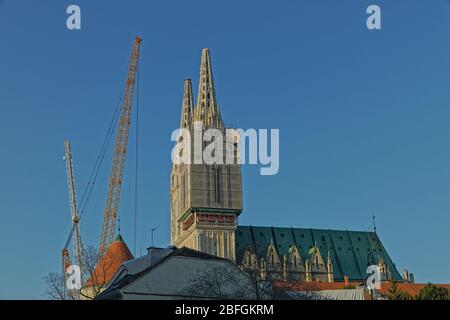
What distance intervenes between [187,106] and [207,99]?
548 inches

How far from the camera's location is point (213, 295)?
1783 inches

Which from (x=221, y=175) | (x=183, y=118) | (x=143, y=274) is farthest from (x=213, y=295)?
(x=183, y=118)

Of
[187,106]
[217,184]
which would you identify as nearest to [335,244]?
[217,184]

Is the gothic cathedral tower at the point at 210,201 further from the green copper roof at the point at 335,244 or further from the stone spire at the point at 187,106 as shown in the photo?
the stone spire at the point at 187,106

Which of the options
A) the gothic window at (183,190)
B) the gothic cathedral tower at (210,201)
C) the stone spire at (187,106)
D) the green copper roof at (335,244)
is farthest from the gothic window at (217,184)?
the stone spire at (187,106)

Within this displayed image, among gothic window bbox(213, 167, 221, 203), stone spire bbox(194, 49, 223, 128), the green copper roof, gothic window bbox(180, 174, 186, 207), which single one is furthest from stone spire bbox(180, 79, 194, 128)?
the green copper roof

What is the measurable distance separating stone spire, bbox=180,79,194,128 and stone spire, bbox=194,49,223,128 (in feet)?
28.5

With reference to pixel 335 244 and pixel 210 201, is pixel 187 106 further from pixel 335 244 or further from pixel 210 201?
pixel 335 244

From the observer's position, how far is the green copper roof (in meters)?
156

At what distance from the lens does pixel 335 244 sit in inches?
6393

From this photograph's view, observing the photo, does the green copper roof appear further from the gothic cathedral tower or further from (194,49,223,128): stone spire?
(194,49,223,128): stone spire

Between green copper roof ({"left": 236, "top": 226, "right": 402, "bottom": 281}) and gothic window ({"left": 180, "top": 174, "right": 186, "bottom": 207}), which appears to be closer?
gothic window ({"left": 180, "top": 174, "right": 186, "bottom": 207})
